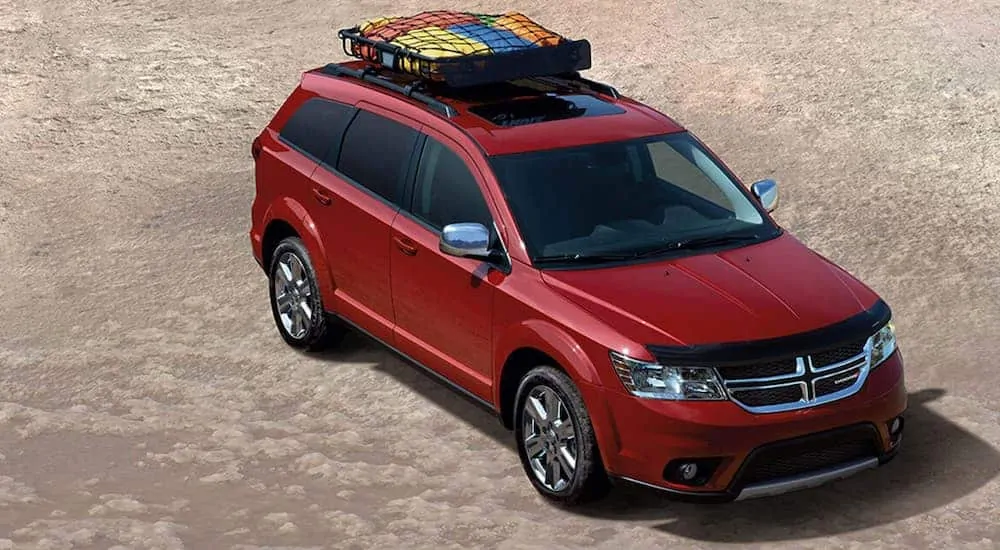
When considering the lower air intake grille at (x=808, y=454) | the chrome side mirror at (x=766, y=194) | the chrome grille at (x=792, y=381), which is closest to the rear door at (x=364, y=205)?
the chrome side mirror at (x=766, y=194)

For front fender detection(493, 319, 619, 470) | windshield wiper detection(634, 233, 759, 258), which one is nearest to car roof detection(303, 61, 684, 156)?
windshield wiper detection(634, 233, 759, 258)

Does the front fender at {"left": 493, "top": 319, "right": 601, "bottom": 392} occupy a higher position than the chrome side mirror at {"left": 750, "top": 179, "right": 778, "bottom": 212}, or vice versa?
the chrome side mirror at {"left": 750, "top": 179, "right": 778, "bottom": 212}

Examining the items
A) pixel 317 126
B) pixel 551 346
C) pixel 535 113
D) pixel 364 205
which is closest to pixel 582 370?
pixel 551 346

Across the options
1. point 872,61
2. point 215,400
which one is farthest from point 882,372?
point 872,61

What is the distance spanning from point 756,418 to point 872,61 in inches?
332

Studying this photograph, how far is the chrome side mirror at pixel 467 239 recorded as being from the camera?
750 centimetres

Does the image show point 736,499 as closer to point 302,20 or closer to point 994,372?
point 994,372

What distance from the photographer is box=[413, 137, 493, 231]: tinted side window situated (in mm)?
7938

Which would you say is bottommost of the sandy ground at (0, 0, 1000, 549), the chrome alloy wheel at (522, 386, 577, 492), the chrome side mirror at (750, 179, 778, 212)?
the sandy ground at (0, 0, 1000, 549)

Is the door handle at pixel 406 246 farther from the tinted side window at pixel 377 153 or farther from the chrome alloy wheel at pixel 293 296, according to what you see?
the chrome alloy wheel at pixel 293 296

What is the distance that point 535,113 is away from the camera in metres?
8.35

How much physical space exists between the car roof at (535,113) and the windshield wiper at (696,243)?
2.50 ft

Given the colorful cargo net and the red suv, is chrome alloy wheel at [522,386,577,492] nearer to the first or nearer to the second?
the red suv

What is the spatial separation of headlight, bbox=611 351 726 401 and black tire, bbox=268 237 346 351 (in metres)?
2.85
